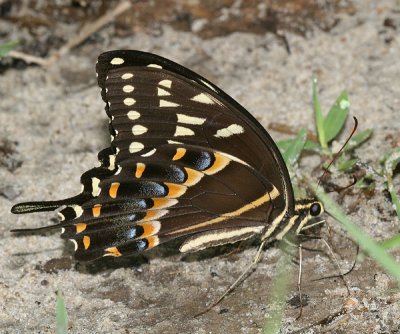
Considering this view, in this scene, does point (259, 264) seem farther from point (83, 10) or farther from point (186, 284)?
point (83, 10)

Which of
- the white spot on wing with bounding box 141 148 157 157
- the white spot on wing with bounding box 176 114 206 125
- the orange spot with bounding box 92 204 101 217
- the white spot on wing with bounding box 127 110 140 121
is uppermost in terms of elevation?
the white spot on wing with bounding box 127 110 140 121

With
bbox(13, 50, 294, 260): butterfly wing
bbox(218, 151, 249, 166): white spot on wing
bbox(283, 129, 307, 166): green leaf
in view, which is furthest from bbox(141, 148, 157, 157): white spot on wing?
bbox(283, 129, 307, 166): green leaf

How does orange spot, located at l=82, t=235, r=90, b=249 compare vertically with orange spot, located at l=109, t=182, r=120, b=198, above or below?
below

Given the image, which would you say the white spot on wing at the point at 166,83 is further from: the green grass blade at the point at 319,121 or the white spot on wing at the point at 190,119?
the green grass blade at the point at 319,121

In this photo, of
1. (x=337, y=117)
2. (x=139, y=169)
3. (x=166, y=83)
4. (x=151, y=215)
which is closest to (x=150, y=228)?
(x=151, y=215)

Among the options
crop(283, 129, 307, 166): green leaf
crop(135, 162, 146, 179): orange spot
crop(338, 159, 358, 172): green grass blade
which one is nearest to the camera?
crop(135, 162, 146, 179): orange spot

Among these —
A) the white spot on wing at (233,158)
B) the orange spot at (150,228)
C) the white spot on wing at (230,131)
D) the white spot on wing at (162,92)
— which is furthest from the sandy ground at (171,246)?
the white spot on wing at (162,92)

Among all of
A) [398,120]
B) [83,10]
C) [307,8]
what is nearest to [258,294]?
[398,120]

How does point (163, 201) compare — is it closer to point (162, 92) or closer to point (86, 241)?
point (86, 241)

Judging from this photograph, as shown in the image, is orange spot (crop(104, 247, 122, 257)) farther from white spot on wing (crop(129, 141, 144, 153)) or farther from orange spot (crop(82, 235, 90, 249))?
white spot on wing (crop(129, 141, 144, 153))
